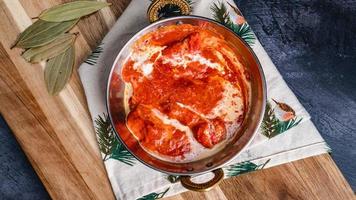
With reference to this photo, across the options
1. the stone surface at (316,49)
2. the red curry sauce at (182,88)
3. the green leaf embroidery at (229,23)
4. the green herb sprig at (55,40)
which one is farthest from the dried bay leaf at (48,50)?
the stone surface at (316,49)

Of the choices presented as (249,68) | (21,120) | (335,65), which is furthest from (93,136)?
(335,65)

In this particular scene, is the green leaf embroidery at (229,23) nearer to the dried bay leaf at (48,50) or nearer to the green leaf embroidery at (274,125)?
the green leaf embroidery at (274,125)

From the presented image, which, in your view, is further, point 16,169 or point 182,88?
point 16,169

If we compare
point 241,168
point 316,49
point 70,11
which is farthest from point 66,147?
point 316,49

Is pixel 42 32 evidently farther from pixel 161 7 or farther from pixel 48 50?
pixel 161 7

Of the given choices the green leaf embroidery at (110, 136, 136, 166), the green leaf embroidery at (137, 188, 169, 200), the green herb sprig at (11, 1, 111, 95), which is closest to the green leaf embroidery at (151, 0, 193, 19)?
the green herb sprig at (11, 1, 111, 95)

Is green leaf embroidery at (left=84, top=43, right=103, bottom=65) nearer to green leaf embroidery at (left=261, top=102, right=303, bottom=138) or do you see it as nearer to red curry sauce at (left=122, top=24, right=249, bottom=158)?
red curry sauce at (left=122, top=24, right=249, bottom=158)


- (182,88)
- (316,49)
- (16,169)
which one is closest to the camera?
(182,88)

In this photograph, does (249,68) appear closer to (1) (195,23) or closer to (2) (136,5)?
(1) (195,23)
